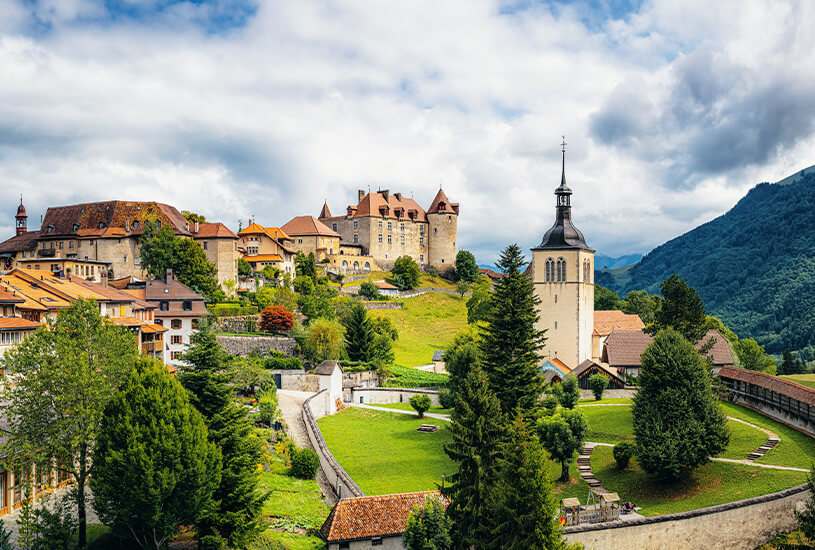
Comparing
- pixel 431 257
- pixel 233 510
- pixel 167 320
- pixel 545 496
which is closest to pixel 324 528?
pixel 233 510

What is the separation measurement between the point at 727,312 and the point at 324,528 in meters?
137

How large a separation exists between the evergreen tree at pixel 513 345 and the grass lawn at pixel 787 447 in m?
12.2

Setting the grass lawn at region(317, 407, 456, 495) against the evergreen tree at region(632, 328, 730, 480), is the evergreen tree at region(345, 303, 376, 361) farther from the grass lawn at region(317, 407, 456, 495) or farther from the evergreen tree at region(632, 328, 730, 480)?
the evergreen tree at region(632, 328, 730, 480)

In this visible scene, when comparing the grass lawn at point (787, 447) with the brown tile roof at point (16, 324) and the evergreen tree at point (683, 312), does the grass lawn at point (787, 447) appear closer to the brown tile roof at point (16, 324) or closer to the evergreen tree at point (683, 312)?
the evergreen tree at point (683, 312)

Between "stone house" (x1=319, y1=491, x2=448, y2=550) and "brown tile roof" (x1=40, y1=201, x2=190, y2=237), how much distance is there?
5267 centimetres

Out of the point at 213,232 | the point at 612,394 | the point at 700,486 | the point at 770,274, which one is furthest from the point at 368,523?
the point at 770,274

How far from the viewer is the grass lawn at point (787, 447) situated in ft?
98.7

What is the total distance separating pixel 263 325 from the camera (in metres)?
61.6

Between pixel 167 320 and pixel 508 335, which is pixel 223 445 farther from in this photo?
pixel 167 320

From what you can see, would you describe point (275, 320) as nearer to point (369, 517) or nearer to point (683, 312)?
point (683, 312)

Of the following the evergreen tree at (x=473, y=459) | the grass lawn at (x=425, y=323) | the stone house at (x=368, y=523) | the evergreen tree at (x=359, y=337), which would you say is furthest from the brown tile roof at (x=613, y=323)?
the stone house at (x=368, y=523)

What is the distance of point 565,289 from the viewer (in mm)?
55125

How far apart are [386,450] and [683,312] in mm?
24035

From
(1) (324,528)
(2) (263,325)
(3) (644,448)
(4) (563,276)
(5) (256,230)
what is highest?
(5) (256,230)
